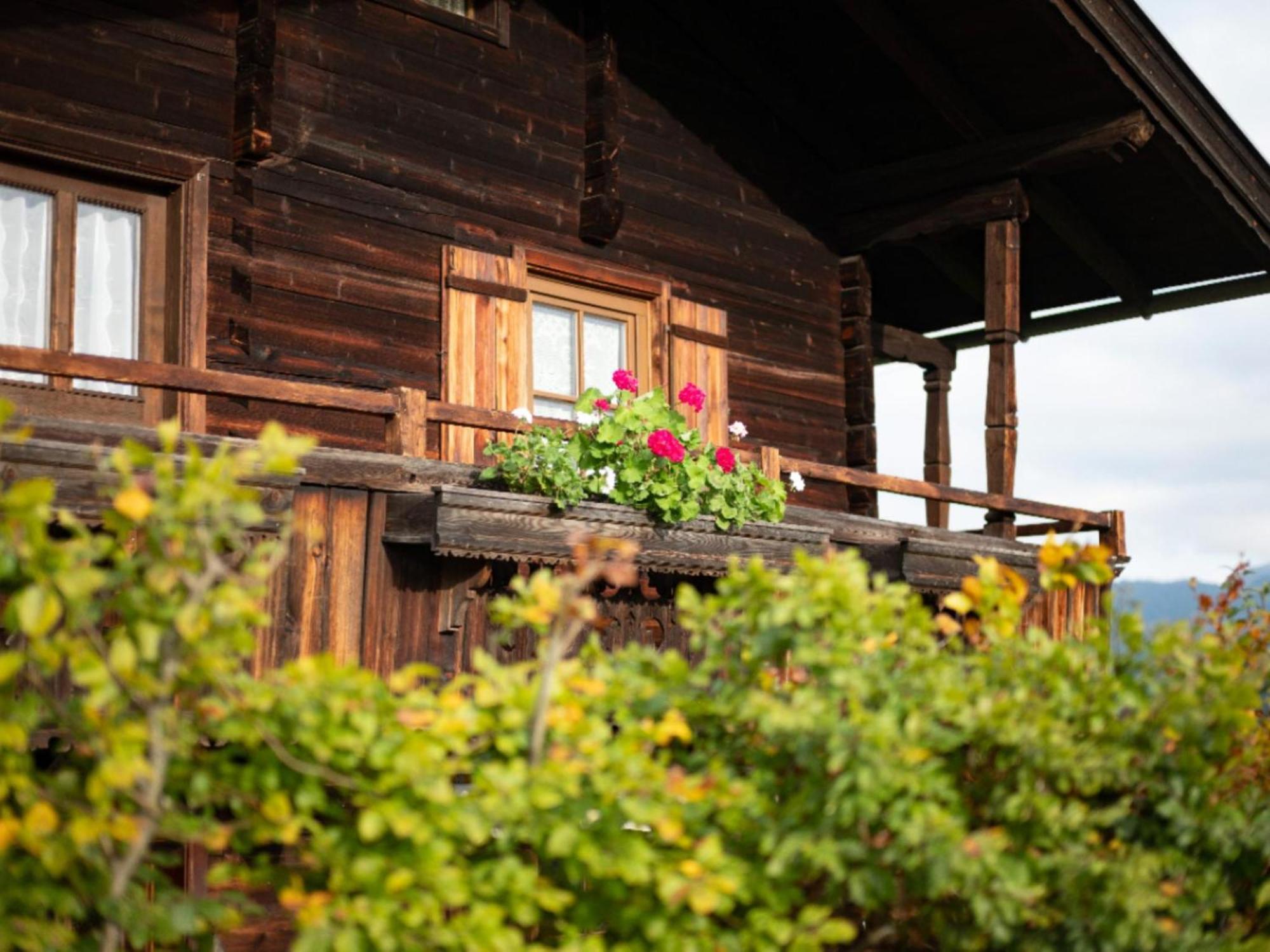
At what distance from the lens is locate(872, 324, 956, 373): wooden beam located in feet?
49.6

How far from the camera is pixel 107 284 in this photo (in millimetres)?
8945

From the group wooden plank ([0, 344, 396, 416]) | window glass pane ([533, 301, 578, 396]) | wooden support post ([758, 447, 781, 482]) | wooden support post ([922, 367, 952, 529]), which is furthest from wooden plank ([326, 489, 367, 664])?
wooden support post ([922, 367, 952, 529])

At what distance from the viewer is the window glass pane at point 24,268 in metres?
8.51

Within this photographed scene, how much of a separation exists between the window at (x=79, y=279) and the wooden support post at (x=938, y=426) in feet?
30.0

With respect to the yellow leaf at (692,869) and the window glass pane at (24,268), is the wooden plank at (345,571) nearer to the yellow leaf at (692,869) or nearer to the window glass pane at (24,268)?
the window glass pane at (24,268)

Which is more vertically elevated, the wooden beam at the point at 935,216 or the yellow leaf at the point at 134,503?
the wooden beam at the point at 935,216

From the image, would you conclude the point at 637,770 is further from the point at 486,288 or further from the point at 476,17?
the point at 476,17

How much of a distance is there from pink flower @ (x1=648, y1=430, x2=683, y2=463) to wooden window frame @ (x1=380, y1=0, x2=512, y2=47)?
12.2 ft

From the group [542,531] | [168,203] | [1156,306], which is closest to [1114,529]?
[1156,306]

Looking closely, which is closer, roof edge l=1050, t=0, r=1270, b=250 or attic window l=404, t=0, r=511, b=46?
attic window l=404, t=0, r=511, b=46

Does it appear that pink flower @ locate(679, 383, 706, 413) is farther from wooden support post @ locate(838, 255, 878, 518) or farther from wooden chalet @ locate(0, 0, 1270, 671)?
wooden support post @ locate(838, 255, 878, 518)

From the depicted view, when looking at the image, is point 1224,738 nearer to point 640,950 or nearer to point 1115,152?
point 640,950

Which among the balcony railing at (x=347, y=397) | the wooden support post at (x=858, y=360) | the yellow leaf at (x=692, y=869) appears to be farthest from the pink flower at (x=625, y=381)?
the yellow leaf at (x=692, y=869)

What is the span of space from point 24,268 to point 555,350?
3.76 m
